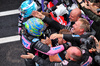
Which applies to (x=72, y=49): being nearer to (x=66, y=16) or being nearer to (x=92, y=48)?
(x=92, y=48)

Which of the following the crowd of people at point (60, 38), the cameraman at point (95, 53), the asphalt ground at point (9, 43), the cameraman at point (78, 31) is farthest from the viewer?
the asphalt ground at point (9, 43)

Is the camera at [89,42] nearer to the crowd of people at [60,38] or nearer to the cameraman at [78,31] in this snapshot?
the crowd of people at [60,38]

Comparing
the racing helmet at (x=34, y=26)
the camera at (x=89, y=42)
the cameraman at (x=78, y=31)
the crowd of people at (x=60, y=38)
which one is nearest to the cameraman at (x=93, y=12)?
the crowd of people at (x=60, y=38)

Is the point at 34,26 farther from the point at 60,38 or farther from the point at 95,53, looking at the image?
Result: the point at 95,53

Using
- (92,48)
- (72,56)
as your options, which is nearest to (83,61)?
(72,56)

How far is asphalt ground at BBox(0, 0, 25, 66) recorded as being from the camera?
3787 mm

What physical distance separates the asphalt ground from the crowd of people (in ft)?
4.66

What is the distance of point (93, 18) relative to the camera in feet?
8.79

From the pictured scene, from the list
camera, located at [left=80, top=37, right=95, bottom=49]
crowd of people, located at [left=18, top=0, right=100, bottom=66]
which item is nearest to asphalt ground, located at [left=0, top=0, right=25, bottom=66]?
crowd of people, located at [left=18, top=0, right=100, bottom=66]

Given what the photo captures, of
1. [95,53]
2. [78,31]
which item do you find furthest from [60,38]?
[95,53]

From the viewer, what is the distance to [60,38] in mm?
2463

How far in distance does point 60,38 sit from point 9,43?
7.59 feet

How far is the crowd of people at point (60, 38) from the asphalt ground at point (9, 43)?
4.66 feet

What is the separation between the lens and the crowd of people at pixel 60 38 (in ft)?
6.97
